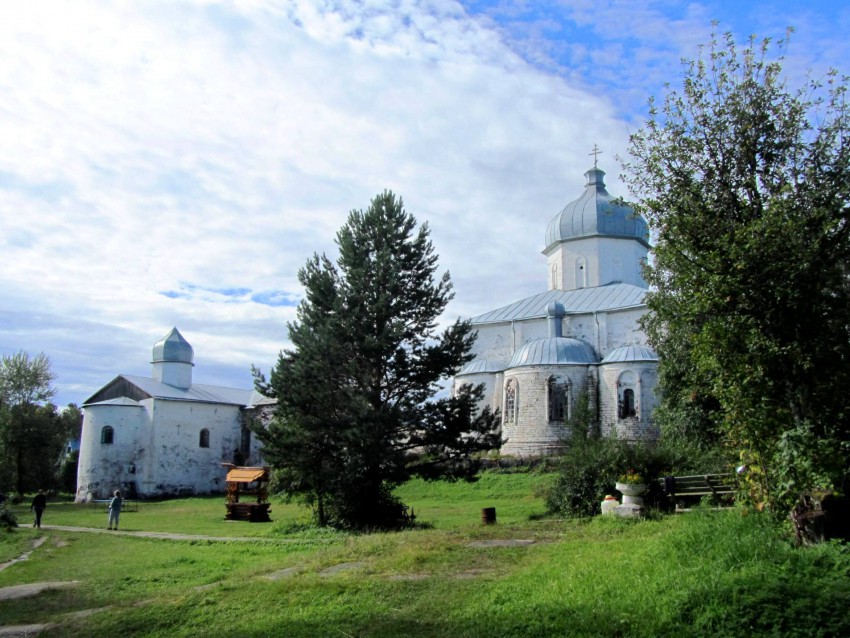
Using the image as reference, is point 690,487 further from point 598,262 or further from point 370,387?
point 598,262

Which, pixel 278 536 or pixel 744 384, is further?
pixel 278 536

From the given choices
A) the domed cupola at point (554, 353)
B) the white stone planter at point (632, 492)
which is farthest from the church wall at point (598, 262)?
the white stone planter at point (632, 492)

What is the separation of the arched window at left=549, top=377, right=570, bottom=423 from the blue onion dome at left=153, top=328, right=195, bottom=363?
79.3ft

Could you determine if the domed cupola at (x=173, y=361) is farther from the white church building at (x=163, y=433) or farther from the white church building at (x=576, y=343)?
the white church building at (x=576, y=343)

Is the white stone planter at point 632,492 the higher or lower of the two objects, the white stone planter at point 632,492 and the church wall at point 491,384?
the lower

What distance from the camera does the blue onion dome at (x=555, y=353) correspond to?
112 feet

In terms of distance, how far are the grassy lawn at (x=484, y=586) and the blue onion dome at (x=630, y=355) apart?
19.9m

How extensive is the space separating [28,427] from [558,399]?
31.2 meters

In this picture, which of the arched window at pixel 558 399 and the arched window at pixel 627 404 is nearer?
the arched window at pixel 627 404

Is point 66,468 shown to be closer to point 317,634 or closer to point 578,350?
point 578,350

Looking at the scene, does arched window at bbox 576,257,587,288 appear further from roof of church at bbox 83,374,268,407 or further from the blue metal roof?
the blue metal roof

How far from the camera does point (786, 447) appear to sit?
8.28 metres

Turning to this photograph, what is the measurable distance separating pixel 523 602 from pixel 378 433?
10659mm

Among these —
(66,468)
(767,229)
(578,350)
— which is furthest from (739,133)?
(66,468)
